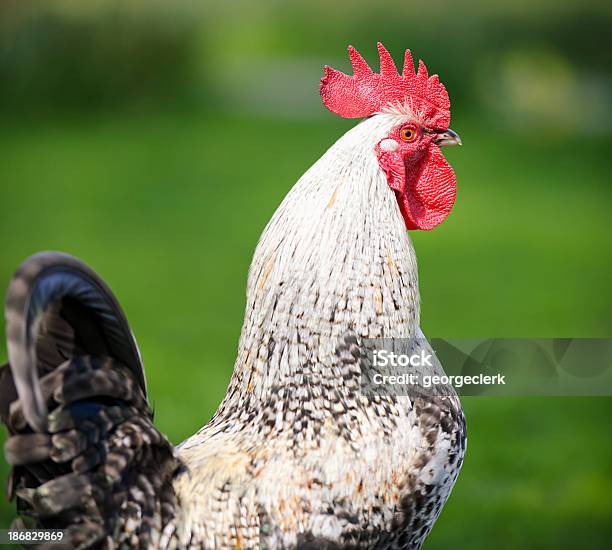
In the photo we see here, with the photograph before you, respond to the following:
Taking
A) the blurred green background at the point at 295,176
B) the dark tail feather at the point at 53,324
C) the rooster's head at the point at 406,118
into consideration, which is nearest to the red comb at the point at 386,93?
the rooster's head at the point at 406,118

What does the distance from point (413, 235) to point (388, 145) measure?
7351mm

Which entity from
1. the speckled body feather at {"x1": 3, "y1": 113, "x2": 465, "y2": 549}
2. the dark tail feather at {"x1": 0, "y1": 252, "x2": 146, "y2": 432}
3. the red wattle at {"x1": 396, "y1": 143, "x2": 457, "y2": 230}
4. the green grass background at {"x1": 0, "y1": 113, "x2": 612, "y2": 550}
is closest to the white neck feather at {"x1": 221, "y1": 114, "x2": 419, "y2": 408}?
the speckled body feather at {"x1": 3, "y1": 113, "x2": 465, "y2": 549}

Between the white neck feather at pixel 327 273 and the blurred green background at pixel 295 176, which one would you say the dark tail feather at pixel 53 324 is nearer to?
the white neck feather at pixel 327 273

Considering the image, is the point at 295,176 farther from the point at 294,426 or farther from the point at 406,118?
the point at 294,426

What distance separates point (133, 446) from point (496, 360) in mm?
1773

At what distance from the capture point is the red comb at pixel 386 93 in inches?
117

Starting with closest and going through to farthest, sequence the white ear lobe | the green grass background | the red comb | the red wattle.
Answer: the white ear lobe, the red comb, the red wattle, the green grass background

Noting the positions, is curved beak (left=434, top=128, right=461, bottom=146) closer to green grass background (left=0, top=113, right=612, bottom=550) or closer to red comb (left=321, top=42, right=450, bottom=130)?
red comb (left=321, top=42, right=450, bottom=130)

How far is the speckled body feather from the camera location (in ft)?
8.17

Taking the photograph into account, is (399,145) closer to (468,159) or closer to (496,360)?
(496,360)

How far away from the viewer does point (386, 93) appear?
9.77ft

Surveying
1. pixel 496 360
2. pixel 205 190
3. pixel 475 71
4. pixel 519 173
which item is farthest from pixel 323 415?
pixel 475 71

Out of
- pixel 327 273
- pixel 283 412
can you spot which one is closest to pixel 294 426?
pixel 283 412

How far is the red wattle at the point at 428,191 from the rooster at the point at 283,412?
4.7 inches
